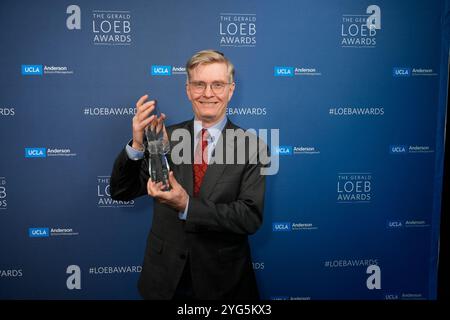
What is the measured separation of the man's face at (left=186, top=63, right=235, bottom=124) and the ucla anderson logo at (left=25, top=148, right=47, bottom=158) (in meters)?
1.48

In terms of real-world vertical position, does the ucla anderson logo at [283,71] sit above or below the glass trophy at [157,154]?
above

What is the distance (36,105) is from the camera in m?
2.60

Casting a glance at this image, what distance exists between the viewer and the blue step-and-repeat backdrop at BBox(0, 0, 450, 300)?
259 cm

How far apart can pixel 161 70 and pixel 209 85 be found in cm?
98

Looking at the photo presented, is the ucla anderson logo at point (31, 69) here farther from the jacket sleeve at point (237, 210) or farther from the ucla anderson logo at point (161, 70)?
the jacket sleeve at point (237, 210)

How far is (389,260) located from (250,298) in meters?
1.61

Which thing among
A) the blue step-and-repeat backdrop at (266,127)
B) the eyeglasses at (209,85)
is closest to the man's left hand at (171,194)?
the eyeglasses at (209,85)

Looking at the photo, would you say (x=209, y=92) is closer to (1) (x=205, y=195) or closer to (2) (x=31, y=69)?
(1) (x=205, y=195)

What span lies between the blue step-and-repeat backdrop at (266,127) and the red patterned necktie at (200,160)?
87 cm

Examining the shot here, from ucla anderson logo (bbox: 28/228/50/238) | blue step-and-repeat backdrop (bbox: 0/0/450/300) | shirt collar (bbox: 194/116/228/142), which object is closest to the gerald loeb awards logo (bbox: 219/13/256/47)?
blue step-and-repeat backdrop (bbox: 0/0/450/300)

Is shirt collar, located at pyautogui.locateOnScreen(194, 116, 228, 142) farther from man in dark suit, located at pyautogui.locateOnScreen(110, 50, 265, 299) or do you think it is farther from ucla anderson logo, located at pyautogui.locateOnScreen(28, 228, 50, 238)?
ucla anderson logo, located at pyautogui.locateOnScreen(28, 228, 50, 238)

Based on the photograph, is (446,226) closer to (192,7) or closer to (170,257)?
(170,257)

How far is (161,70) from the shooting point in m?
2.61

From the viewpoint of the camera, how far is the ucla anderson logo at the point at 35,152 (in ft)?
8.63
